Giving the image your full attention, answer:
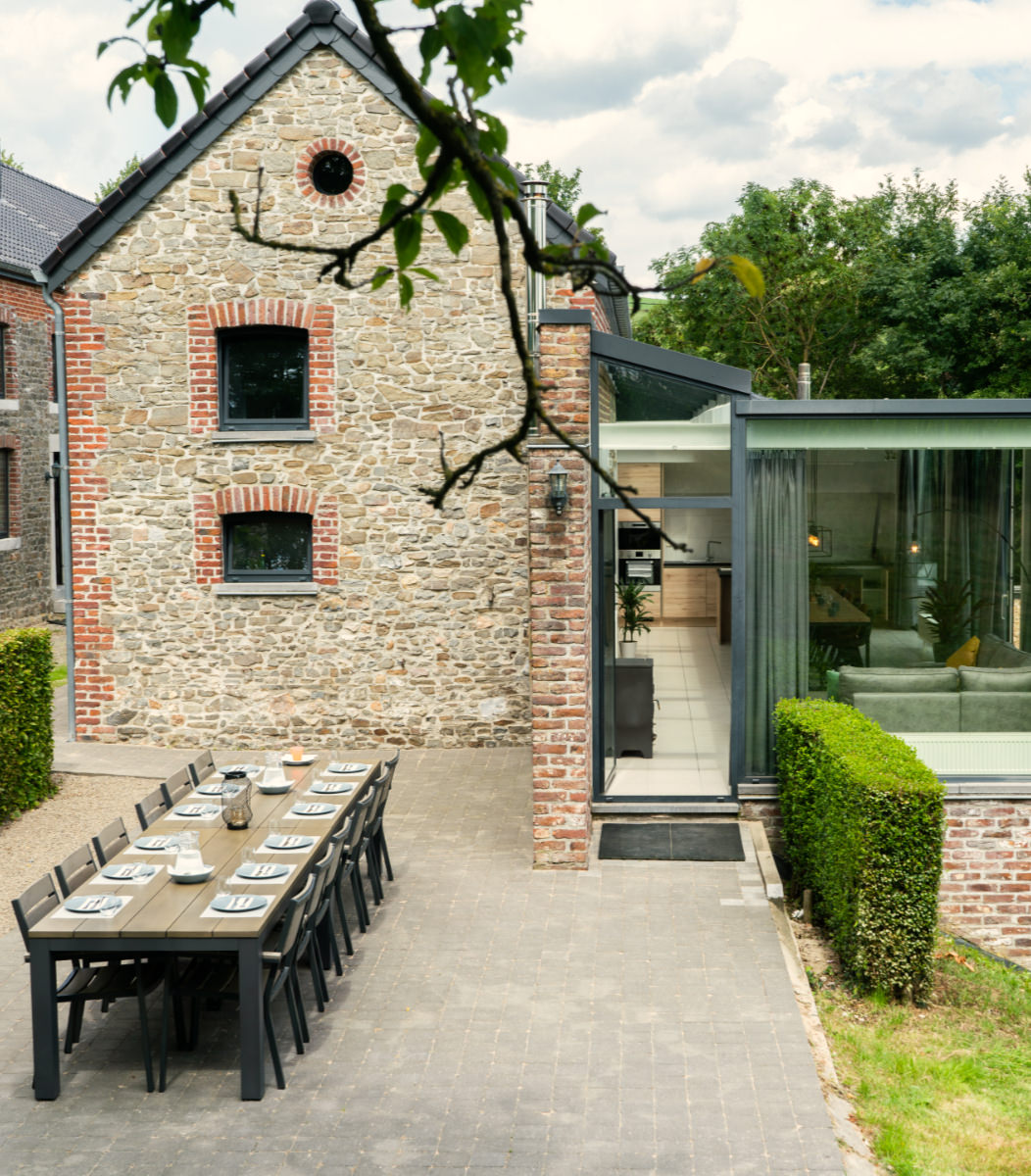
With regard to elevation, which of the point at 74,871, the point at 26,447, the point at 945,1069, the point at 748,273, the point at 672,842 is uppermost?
the point at 26,447

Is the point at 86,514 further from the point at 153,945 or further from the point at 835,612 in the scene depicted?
the point at 153,945

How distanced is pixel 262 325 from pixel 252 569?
2.58 meters

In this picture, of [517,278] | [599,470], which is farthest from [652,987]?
[517,278]

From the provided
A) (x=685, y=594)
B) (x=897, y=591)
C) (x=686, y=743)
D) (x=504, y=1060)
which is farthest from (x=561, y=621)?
(x=685, y=594)

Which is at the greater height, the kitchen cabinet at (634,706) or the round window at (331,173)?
the round window at (331,173)

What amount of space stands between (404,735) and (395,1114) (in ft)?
25.4

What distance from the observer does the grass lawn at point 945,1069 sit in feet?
18.4

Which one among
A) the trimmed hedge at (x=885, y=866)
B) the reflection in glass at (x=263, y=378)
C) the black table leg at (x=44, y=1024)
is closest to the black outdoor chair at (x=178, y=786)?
the black table leg at (x=44, y=1024)

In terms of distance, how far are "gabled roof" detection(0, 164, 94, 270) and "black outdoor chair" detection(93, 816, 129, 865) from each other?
1639 cm

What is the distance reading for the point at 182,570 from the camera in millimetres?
13320

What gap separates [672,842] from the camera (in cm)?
964

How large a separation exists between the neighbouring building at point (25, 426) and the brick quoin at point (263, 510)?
10613 mm

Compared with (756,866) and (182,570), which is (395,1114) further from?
(182,570)

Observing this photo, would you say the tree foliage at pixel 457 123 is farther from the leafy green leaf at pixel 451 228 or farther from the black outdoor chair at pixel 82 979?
the black outdoor chair at pixel 82 979
